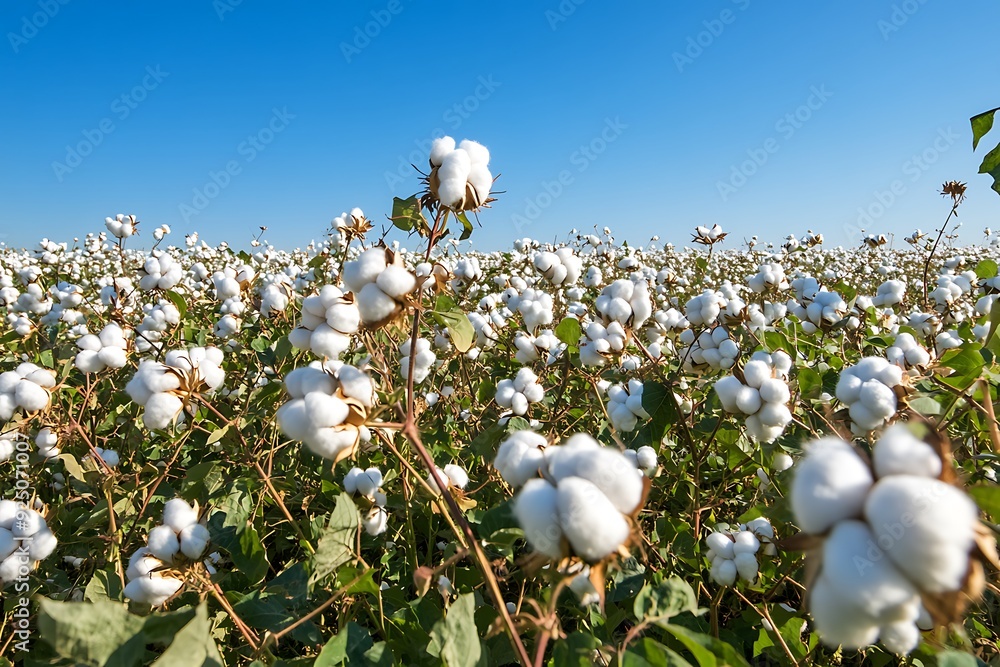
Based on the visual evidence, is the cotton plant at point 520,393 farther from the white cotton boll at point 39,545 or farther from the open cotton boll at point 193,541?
the white cotton boll at point 39,545

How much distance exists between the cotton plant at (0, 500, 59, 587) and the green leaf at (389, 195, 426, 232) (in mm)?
1546

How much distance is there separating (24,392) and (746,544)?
2510 mm

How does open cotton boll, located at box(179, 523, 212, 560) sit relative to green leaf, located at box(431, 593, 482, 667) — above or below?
above

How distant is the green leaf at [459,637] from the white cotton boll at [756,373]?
110 cm

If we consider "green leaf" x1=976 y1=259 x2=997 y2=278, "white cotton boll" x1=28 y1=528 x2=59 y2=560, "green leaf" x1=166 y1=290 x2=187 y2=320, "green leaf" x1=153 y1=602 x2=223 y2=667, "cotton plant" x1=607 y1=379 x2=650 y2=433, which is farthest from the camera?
"green leaf" x1=976 y1=259 x2=997 y2=278

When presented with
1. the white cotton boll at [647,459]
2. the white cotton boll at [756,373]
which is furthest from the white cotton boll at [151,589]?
the white cotton boll at [756,373]

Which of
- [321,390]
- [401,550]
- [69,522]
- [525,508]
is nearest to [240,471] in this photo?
[69,522]

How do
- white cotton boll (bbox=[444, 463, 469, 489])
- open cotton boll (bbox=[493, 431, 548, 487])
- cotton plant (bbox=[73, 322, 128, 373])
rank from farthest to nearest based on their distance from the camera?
cotton plant (bbox=[73, 322, 128, 373]), white cotton boll (bbox=[444, 463, 469, 489]), open cotton boll (bbox=[493, 431, 548, 487])

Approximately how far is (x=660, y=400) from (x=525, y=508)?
1.51 m

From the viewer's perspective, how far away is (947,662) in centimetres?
90

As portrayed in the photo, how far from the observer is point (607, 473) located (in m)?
0.80

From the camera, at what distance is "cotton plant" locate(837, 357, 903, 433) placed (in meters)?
1.48

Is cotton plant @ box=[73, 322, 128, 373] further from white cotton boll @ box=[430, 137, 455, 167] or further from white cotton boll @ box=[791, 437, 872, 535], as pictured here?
white cotton boll @ box=[791, 437, 872, 535]

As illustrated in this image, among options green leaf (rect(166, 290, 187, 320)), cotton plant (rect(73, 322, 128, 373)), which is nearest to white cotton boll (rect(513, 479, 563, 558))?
cotton plant (rect(73, 322, 128, 373))
